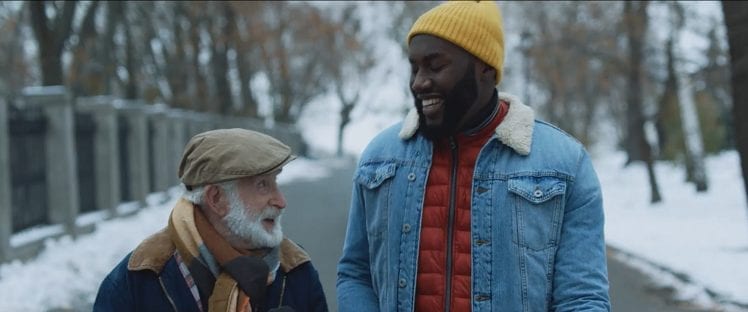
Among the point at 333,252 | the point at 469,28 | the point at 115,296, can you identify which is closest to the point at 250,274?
the point at 115,296

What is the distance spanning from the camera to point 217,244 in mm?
2688

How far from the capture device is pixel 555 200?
103 inches

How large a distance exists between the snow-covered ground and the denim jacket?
651 centimetres

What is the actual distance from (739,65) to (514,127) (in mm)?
7966

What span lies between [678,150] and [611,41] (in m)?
13.0

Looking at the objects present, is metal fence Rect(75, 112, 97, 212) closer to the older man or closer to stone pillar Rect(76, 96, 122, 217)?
stone pillar Rect(76, 96, 122, 217)

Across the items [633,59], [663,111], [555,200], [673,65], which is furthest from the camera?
[663,111]

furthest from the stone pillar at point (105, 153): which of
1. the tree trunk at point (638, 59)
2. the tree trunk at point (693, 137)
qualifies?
the tree trunk at point (693, 137)

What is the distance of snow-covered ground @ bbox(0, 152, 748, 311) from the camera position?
9445 mm

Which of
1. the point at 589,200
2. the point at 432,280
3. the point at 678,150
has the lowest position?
the point at 678,150

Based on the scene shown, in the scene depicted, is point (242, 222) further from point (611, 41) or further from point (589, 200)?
point (611, 41)

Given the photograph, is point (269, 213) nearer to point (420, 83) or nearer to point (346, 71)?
point (420, 83)

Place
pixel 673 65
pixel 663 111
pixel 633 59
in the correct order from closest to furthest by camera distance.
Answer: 1. pixel 633 59
2. pixel 673 65
3. pixel 663 111

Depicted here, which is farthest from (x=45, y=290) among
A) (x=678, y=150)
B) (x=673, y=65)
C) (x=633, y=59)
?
(x=678, y=150)
